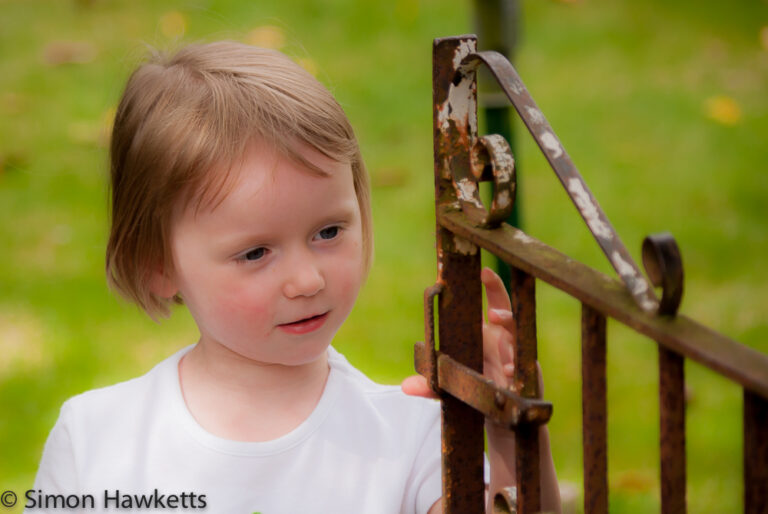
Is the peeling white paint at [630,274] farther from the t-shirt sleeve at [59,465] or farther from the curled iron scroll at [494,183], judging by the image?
the t-shirt sleeve at [59,465]

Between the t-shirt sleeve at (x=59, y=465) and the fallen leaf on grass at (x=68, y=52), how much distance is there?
179 inches

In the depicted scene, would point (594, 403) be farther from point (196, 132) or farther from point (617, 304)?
point (196, 132)

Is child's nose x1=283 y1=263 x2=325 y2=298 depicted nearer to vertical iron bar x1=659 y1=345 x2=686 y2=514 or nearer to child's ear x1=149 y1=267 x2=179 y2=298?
child's ear x1=149 y1=267 x2=179 y2=298

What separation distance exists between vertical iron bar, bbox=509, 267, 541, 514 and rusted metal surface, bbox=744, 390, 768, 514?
0.32 metres

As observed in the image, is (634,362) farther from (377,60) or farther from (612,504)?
(377,60)

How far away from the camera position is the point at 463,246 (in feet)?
4.98

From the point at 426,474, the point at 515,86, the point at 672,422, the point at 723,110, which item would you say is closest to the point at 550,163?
the point at 515,86

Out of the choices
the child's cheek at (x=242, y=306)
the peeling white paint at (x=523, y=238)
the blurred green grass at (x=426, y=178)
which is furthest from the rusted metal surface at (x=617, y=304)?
the blurred green grass at (x=426, y=178)

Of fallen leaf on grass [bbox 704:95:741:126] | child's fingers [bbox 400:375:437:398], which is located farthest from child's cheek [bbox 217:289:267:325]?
fallen leaf on grass [bbox 704:95:741:126]

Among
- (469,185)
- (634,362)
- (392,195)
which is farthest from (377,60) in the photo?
(469,185)

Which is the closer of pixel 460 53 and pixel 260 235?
pixel 460 53

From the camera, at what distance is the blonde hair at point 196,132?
168cm

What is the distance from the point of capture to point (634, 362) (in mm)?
3842

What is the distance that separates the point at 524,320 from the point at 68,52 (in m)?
5.34
